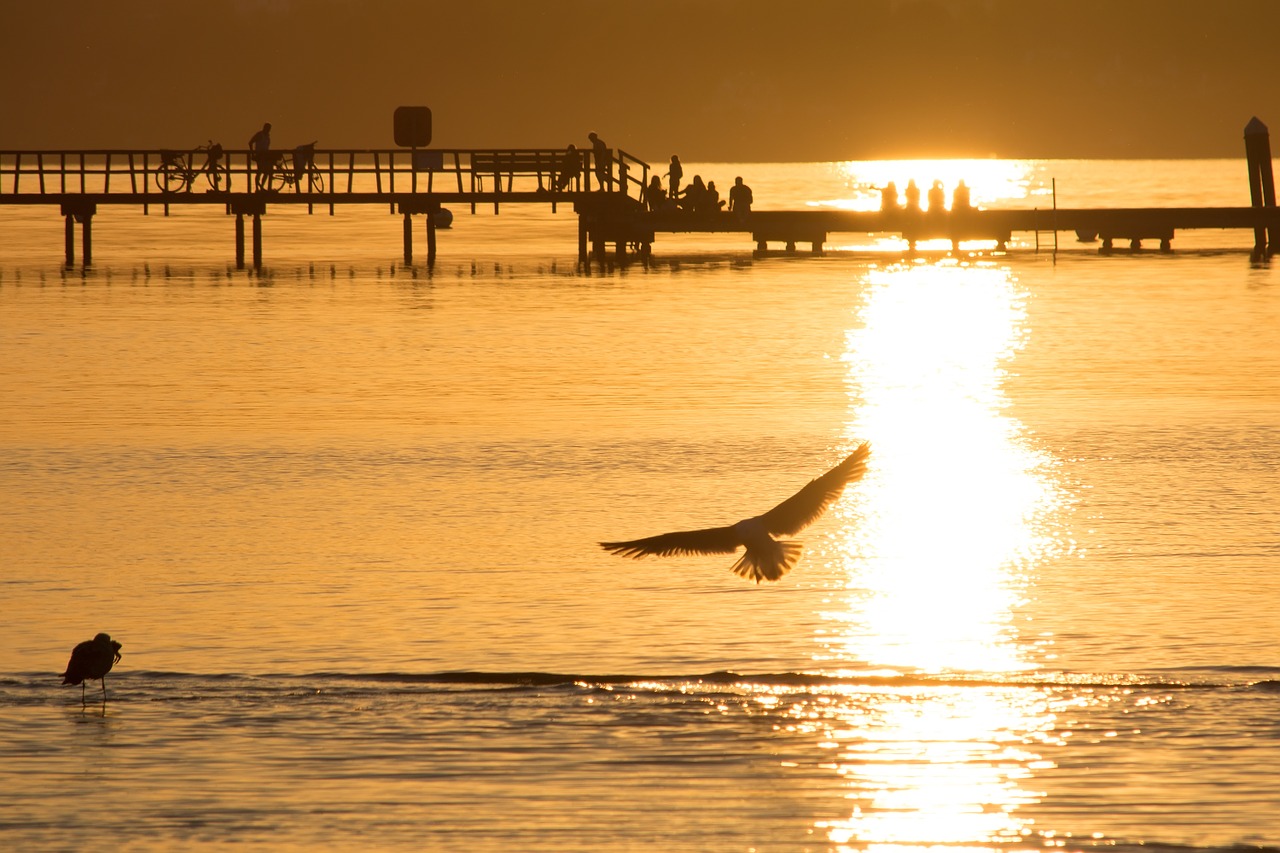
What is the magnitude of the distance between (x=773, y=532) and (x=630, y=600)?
4.57 m

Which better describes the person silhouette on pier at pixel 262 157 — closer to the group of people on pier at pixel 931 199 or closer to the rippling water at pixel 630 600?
the rippling water at pixel 630 600

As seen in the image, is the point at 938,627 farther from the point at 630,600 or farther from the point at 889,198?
the point at 889,198

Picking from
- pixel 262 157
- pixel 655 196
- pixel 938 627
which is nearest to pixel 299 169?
pixel 262 157

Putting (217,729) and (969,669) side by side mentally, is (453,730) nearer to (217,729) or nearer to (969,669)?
(217,729)

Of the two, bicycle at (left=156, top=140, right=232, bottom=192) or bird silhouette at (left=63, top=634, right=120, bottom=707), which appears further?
bicycle at (left=156, top=140, right=232, bottom=192)

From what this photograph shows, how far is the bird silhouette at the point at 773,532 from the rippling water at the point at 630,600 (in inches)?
43.5

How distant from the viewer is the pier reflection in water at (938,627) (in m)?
9.67

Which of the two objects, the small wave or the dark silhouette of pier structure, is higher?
the dark silhouette of pier structure

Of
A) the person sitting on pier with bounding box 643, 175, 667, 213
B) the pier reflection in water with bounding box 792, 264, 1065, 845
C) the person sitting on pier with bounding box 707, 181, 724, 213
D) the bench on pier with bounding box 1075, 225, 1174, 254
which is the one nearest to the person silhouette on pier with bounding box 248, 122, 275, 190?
the person sitting on pier with bounding box 643, 175, 667, 213

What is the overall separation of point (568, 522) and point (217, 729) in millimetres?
7397

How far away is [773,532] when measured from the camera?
10.1 m

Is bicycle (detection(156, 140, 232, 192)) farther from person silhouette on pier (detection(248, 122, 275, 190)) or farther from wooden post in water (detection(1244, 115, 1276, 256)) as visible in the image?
wooden post in water (detection(1244, 115, 1276, 256))

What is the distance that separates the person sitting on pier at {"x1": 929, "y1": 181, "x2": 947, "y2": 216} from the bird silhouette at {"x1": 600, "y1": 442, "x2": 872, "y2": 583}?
49555 millimetres

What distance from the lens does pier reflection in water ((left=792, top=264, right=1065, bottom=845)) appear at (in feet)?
31.7
